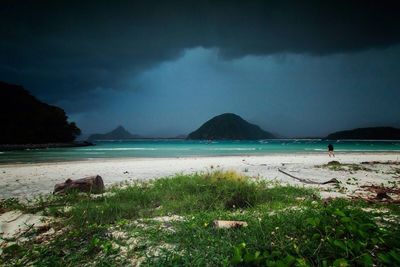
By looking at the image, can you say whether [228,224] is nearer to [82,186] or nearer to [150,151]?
[82,186]

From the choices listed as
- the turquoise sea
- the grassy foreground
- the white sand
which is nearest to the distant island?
the turquoise sea

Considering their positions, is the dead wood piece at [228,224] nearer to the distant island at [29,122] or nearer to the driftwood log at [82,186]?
the driftwood log at [82,186]

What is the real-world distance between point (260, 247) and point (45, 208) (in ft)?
18.4

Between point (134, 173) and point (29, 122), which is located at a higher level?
point (29, 122)

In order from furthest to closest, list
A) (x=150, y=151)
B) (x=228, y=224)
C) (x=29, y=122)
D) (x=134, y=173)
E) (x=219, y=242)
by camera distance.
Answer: (x=29, y=122)
(x=150, y=151)
(x=134, y=173)
(x=228, y=224)
(x=219, y=242)

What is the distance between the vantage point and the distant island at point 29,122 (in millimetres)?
89625

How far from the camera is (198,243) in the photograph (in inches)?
134

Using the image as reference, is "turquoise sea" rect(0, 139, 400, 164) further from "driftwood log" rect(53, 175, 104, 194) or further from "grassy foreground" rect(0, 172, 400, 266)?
"grassy foreground" rect(0, 172, 400, 266)

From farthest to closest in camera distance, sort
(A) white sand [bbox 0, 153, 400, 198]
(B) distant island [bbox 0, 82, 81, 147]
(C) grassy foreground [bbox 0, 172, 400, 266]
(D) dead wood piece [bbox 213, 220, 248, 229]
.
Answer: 1. (B) distant island [bbox 0, 82, 81, 147]
2. (A) white sand [bbox 0, 153, 400, 198]
3. (D) dead wood piece [bbox 213, 220, 248, 229]
4. (C) grassy foreground [bbox 0, 172, 400, 266]

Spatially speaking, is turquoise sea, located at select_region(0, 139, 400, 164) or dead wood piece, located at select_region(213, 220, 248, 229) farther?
turquoise sea, located at select_region(0, 139, 400, 164)

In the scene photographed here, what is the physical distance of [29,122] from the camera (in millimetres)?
97062

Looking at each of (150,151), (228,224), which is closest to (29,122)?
(150,151)

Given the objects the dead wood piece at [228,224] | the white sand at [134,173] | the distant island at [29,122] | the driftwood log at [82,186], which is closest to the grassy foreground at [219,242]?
the dead wood piece at [228,224]

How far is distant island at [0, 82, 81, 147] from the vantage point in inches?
3529
